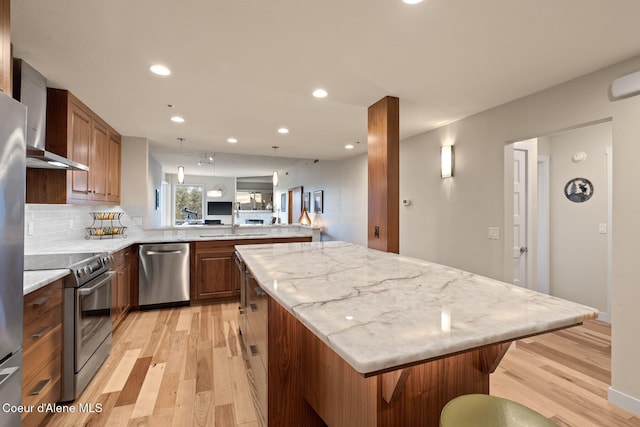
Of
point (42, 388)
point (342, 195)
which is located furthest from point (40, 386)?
point (342, 195)

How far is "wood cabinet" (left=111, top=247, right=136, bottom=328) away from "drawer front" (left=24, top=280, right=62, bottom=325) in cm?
99

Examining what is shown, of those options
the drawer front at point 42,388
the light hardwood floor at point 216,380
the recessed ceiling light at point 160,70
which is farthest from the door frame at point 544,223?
the drawer front at point 42,388

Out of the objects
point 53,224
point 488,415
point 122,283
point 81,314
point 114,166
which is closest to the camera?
point 488,415

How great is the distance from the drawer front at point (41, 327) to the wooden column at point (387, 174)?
2440 mm

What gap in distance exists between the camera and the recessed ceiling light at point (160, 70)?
6.91ft

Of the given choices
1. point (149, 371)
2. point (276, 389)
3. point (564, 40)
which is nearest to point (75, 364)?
point (149, 371)

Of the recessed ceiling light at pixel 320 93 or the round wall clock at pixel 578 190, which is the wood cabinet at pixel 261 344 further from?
the round wall clock at pixel 578 190

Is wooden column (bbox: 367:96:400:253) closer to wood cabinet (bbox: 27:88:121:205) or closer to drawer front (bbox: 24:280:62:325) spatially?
drawer front (bbox: 24:280:62:325)

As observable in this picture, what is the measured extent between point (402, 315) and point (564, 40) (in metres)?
1.99

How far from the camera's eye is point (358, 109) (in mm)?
3033

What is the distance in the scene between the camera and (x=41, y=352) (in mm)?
1685

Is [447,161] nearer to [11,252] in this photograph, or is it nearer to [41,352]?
[11,252]

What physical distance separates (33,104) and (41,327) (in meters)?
1.58

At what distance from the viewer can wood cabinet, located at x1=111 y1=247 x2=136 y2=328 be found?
301 cm
